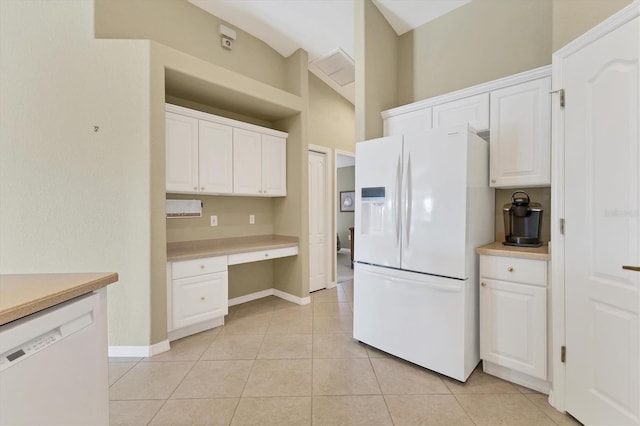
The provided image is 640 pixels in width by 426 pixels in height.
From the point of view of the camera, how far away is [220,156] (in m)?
2.99

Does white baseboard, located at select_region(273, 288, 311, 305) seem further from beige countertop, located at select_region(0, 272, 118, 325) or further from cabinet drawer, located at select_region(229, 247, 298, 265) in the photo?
beige countertop, located at select_region(0, 272, 118, 325)

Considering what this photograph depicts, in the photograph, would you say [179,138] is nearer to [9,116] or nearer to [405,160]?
[9,116]

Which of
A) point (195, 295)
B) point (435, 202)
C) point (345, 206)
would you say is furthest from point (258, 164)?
point (345, 206)

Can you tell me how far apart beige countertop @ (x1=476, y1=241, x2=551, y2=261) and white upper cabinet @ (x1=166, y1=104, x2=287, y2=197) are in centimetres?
240

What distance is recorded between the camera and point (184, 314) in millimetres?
2576

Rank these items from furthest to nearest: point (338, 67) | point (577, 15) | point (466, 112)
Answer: point (338, 67)
point (466, 112)
point (577, 15)

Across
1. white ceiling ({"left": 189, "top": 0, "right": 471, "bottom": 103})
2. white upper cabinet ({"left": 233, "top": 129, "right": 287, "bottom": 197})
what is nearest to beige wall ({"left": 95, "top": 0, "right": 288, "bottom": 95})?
white ceiling ({"left": 189, "top": 0, "right": 471, "bottom": 103})

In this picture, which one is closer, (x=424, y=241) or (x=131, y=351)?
(x=424, y=241)

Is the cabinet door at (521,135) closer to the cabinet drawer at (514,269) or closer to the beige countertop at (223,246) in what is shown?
the cabinet drawer at (514,269)

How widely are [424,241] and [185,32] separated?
123 inches

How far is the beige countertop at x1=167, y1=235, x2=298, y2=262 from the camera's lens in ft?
8.87

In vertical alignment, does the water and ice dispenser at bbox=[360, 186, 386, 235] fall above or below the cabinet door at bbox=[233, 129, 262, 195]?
below

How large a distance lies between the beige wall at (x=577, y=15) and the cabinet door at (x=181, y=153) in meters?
2.98

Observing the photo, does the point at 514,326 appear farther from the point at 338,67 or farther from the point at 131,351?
the point at 338,67
